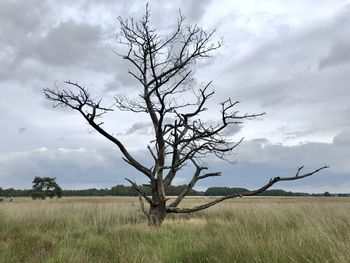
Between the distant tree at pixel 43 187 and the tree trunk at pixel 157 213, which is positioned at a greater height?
the distant tree at pixel 43 187

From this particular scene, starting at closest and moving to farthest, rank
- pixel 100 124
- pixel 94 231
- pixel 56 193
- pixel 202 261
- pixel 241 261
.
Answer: pixel 241 261, pixel 202 261, pixel 94 231, pixel 100 124, pixel 56 193

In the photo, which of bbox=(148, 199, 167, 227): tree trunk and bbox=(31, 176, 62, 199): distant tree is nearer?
bbox=(148, 199, 167, 227): tree trunk

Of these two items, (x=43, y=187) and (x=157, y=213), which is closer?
(x=157, y=213)

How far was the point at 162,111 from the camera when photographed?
15.2 metres

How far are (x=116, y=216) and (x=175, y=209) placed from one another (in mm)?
2885

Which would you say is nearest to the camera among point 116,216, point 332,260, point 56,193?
point 332,260

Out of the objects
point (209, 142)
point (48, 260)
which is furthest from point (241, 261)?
point (209, 142)

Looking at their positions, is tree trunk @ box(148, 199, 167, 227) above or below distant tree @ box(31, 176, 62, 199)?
below

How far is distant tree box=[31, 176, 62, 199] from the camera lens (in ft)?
199

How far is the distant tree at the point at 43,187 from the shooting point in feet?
199

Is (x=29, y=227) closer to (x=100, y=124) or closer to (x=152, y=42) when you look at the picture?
(x=100, y=124)

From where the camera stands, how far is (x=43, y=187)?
2408 inches

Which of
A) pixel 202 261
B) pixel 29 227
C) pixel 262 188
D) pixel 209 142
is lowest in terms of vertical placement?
pixel 202 261

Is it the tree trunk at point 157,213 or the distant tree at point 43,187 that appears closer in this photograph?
the tree trunk at point 157,213
